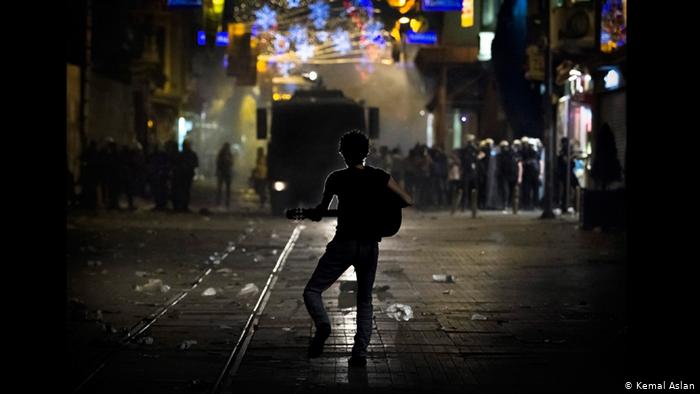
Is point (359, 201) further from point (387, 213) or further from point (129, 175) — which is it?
point (129, 175)

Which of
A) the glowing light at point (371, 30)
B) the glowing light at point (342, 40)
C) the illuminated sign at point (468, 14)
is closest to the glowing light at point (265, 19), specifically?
the glowing light at point (371, 30)

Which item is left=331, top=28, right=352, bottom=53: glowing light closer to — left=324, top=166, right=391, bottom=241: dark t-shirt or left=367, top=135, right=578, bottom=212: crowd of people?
left=367, top=135, right=578, bottom=212: crowd of people

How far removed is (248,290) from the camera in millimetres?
12914

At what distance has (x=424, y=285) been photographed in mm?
13633

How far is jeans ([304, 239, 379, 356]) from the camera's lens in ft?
25.9

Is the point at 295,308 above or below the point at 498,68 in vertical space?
below

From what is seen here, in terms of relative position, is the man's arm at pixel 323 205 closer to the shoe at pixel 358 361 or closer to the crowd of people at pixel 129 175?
the shoe at pixel 358 361

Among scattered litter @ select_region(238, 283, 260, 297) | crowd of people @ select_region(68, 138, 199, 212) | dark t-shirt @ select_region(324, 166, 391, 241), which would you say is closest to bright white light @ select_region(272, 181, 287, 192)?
crowd of people @ select_region(68, 138, 199, 212)

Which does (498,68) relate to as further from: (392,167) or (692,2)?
(692,2)

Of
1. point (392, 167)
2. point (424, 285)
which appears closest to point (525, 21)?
point (392, 167)

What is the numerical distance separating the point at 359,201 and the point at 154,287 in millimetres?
5989

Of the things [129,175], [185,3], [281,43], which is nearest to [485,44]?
[281,43]

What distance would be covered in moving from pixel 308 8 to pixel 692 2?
42484 mm

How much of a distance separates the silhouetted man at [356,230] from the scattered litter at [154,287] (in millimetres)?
5321
